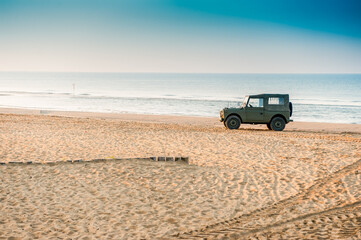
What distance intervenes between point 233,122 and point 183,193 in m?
12.6

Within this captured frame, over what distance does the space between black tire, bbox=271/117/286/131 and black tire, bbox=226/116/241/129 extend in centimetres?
179

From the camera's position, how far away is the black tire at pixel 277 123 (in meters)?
20.1

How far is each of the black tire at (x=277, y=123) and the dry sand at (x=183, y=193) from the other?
5.86 meters

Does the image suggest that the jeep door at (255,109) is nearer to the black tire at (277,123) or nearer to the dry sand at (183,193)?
the black tire at (277,123)

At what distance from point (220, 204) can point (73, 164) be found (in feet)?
15.8

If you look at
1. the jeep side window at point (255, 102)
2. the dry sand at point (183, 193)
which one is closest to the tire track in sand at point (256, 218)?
the dry sand at point (183, 193)

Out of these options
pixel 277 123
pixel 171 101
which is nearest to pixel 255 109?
pixel 277 123

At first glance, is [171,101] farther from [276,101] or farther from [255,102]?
[276,101]

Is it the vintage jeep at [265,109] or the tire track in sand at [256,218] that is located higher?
the vintage jeep at [265,109]

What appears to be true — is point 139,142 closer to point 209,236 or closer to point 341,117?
point 209,236

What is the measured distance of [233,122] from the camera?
20438mm

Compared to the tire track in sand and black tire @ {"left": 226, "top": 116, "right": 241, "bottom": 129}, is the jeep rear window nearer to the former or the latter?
black tire @ {"left": 226, "top": 116, "right": 241, "bottom": 129}

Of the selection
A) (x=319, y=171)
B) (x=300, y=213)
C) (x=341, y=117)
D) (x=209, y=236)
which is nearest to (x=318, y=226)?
(x=300, y=213)

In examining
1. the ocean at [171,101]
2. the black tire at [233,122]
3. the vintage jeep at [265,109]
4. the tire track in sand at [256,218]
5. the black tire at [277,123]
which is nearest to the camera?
the tire track in sand at [256,218]
